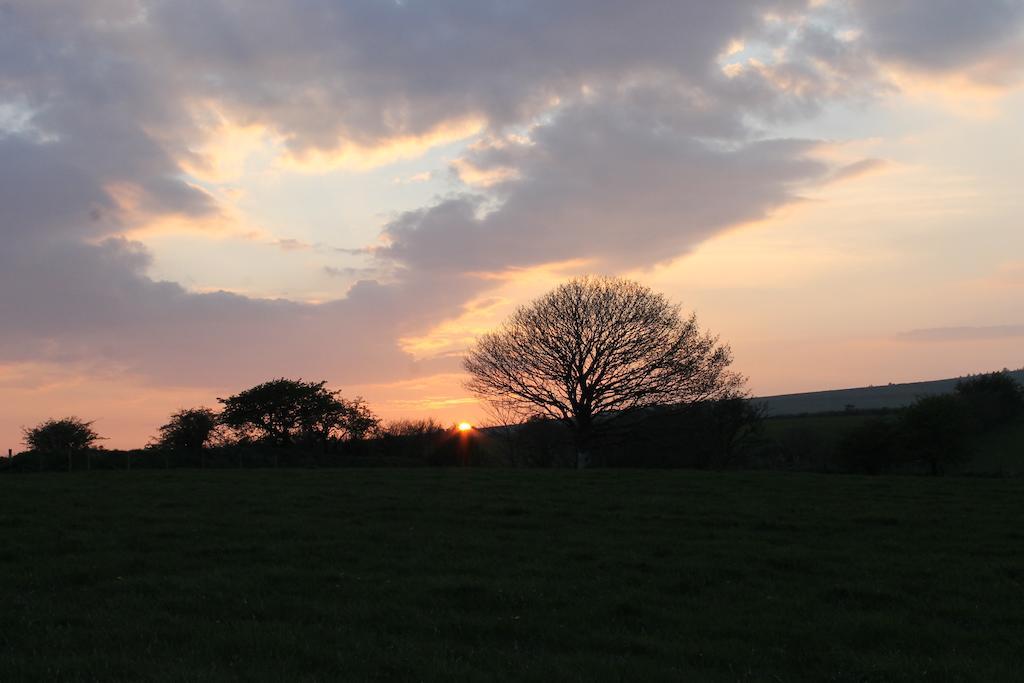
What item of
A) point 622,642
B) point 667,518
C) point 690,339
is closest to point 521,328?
point 690,339

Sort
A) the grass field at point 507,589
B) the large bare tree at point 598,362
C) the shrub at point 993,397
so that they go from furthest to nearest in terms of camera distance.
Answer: the shrub at point 993,397, the large bare tree at point 598,362, the grass field at point 507,589

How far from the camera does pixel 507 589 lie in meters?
12.8

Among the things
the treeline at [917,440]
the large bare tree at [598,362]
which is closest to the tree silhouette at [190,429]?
the large bare tree at [598,362]

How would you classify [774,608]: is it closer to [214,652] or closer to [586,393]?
[214,652]

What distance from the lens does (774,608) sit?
40.3ft

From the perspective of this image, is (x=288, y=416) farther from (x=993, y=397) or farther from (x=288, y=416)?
(x=993, y=397)

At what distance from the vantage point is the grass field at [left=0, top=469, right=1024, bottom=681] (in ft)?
31.1

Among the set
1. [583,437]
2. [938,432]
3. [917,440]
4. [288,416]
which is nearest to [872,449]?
[917,440]

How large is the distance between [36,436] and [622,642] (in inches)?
2636

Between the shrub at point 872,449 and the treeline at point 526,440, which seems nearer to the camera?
the treeline at point 526,440

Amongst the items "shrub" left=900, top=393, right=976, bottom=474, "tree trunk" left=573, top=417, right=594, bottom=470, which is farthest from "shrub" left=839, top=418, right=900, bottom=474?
"tree trunk" left=573, top=417, right=594, bottom=470

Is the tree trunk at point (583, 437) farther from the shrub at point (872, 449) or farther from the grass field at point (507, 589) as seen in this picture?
the grass field at point (507, 589)

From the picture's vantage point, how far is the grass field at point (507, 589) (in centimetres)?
948

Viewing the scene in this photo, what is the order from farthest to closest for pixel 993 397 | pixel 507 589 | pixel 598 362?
pixel 993 397 → pixel 598 362 → pixel 507 589
